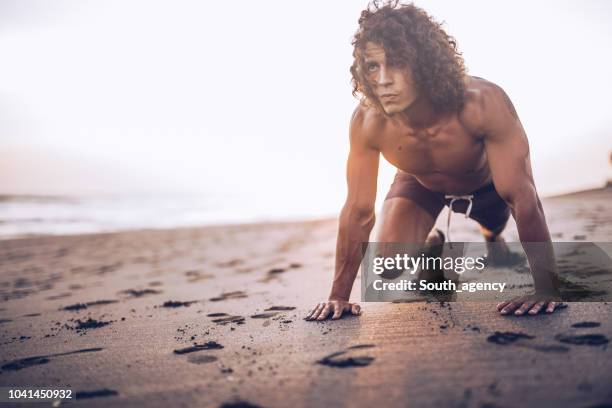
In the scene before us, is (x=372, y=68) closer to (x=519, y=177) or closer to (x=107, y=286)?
(x=519, y=177)

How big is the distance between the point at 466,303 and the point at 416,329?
60 centimetres

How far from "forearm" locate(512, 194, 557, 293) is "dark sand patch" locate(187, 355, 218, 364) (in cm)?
164

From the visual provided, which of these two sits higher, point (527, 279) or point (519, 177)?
point (519, 177)

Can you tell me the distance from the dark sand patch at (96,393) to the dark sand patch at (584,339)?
1723 mm

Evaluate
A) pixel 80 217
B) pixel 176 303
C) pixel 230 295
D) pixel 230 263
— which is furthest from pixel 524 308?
pixel 80 217

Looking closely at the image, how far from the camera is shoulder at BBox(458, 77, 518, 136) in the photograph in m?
2.56

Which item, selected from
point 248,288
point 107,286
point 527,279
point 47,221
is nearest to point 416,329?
point 527,279

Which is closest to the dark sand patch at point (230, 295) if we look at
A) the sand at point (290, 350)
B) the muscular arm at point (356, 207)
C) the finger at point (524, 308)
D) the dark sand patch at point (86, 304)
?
the sand at point (290, 350)

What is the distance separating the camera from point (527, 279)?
11.1 ft

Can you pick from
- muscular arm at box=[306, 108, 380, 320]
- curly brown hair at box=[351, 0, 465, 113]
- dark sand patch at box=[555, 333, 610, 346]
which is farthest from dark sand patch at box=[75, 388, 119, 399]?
curly brown hair at box=[351, 0, 465, 113]

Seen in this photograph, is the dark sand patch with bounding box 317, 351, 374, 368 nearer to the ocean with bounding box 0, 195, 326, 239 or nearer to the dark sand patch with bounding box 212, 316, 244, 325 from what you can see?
the dark sand patch with bounding box 212, 316, 244, 325

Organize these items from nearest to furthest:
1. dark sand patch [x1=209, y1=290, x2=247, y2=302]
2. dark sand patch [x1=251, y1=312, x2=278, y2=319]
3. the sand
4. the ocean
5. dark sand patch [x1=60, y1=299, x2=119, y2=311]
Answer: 1. the sand
2. dark sand patch [x1=251, y1=312, x2=278, y2=319]
3. dark sand patch [x1=209, y1=290, x2=247, y2=302]
4. dark sand patch [x1=60, y1=299, x2=119, y2=311]
5. the ocean

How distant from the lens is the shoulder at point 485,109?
8.41 ft

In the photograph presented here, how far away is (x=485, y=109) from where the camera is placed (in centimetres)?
258
